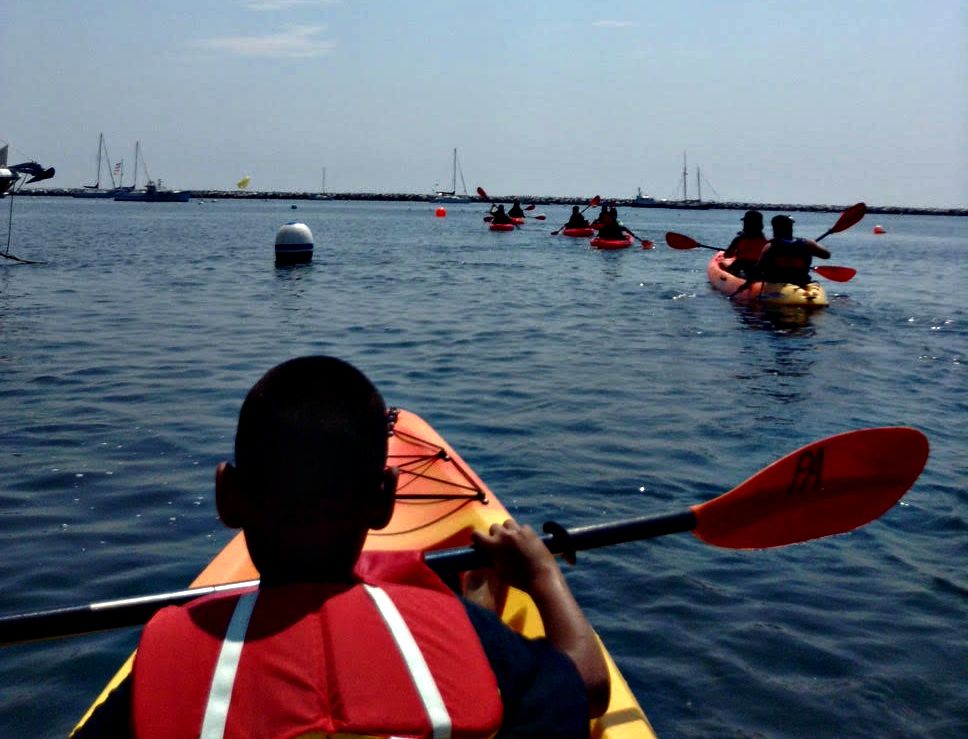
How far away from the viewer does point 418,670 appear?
1395mm

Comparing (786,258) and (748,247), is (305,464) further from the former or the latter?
(748,247)

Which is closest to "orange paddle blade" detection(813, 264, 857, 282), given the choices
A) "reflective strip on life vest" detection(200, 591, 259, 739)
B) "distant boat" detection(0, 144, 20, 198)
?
"reflective strip on life vest" detection(200, 591, 259, 739)

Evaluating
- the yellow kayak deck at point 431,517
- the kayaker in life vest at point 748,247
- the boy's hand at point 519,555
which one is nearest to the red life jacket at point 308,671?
the boy's hand at point 519,555

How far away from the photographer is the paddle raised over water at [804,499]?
119 inches

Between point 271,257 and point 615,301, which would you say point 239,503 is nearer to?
point 615,301

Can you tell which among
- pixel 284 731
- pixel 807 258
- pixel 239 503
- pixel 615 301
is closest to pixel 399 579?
pixel 239 503

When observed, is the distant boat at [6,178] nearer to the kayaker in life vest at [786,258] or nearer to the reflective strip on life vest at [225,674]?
the kayaker in life vest at [786,258]

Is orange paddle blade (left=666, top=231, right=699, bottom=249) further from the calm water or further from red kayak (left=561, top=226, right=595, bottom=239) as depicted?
red kayak (left=561, top=226, right=595, bottom=239)

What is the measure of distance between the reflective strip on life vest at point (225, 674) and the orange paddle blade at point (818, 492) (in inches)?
79.2

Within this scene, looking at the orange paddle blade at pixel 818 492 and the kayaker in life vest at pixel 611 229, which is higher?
the kayaker in life vest at pixel 611 229

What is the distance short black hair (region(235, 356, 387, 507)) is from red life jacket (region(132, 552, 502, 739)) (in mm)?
158

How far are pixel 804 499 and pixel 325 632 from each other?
2353 millimetres

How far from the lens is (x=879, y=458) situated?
3422 mm

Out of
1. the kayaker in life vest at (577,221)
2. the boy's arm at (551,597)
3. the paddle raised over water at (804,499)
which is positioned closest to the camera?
the boy's arm at (551,597)
